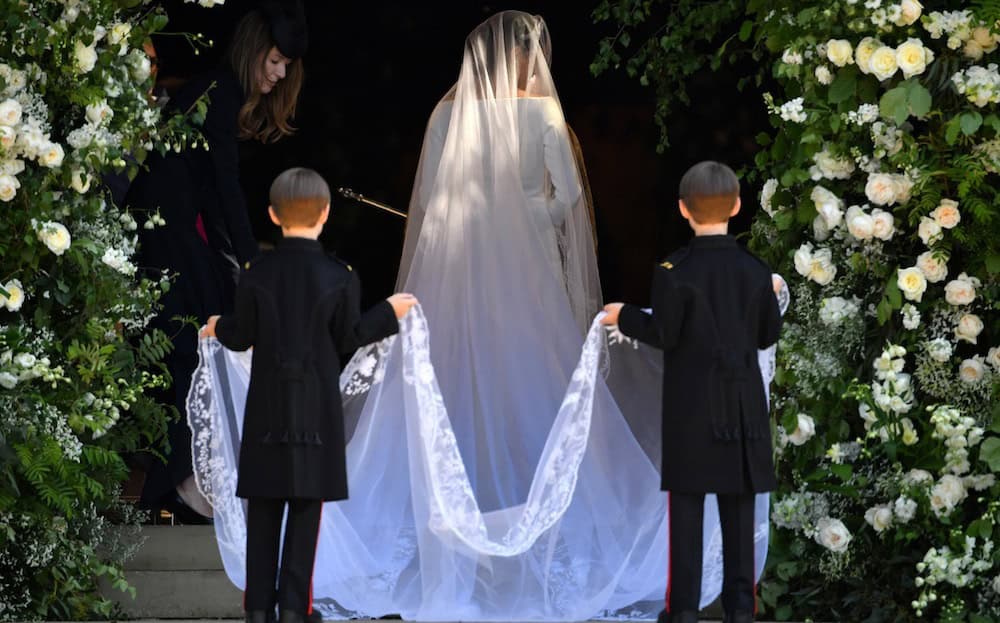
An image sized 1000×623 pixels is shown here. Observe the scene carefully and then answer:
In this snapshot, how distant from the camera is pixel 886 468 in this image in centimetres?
486

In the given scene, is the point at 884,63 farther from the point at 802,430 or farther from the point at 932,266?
the point at 802,430

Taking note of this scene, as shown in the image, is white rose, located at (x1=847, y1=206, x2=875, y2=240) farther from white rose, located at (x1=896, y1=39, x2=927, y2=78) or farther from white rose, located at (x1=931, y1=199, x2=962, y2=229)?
white rose, located at (x1=896, y1=39, x2=927, y2=78)

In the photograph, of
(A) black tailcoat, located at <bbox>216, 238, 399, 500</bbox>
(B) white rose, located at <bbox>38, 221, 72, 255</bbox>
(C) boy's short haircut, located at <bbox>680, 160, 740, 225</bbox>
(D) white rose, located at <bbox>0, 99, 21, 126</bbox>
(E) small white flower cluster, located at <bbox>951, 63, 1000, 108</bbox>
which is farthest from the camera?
(B) white rose, located at <bbox>38, 221, 72, 255</bbox>

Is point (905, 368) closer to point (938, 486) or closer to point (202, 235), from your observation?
point (938, 486)


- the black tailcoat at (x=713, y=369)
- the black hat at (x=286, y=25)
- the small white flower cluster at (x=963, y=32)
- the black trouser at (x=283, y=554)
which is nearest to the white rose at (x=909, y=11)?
the small white flower cluster at (x=963, y=32)

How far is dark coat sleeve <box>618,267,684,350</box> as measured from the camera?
4.05m

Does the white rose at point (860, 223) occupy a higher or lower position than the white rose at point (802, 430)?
higher

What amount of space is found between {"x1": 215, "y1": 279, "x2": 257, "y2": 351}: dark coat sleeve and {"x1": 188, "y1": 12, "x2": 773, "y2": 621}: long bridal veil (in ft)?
1.42

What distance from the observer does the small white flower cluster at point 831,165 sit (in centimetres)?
479

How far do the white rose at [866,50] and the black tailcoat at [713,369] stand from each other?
0.91 metres

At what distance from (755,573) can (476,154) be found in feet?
6.31

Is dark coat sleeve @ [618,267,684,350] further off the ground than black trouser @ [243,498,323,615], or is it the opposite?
dark coat sleeve @ [618,267,684,350]

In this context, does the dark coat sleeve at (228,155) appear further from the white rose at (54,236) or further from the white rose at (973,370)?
the white rose at (973,370)

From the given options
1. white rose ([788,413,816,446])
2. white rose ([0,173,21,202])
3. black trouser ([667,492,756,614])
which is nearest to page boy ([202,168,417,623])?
black trouser ([667,492,756,614])
